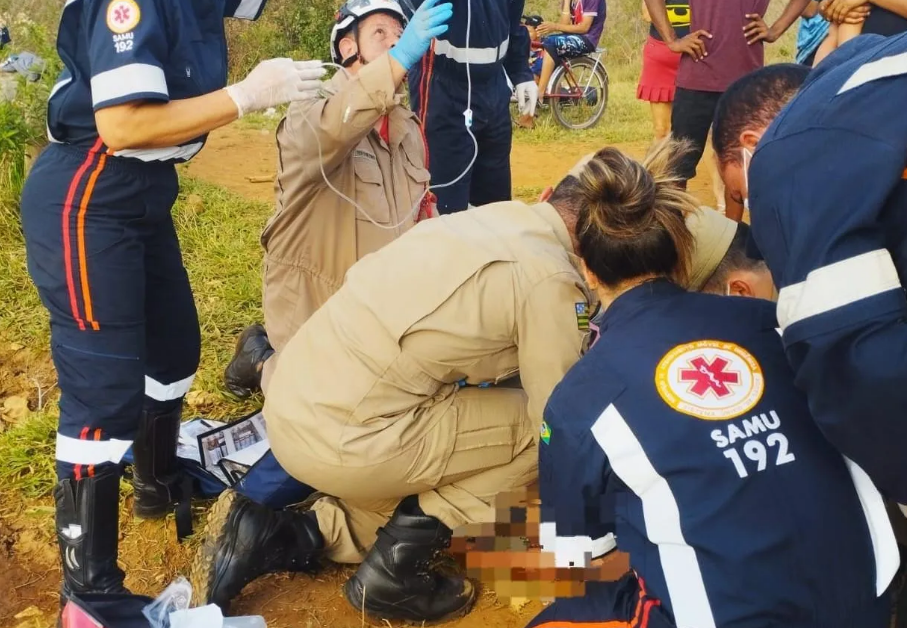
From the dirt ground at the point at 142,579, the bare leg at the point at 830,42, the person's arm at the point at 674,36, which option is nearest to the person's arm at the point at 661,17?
the person's arm at the point at 674,36

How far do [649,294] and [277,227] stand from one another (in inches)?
63.5

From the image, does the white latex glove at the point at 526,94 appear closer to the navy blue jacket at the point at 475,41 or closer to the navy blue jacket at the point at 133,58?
the navy blue jacket at the point at 475,41

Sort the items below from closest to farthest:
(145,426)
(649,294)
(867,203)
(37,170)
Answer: (867,203), (649,294), (37,170), (145,426)

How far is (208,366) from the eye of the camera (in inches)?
151

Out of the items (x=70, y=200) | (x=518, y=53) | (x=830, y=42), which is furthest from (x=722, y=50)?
(x=70, y=200)

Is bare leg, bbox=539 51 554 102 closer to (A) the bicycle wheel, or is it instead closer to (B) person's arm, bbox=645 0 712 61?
(A) the bicycle wheel

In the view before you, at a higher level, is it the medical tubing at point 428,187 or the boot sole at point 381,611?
the medical tubing at point 428,187

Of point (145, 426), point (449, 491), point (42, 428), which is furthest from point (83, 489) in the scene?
point (42, 428)

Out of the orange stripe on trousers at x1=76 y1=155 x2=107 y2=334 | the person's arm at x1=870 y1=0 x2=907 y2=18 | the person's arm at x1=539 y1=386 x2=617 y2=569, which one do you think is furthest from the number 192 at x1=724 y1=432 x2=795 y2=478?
the person's arm at x1=870 y1=0 x2=907 y2=18

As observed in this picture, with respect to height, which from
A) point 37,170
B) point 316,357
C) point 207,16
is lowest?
point 316,357

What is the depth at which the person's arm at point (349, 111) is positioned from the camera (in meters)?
2.64

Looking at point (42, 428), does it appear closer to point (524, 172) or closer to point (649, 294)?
point (649, 294)

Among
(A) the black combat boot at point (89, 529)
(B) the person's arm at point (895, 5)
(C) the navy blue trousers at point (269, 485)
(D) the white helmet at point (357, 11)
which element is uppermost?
(B) the person's arm at point (895, 5)

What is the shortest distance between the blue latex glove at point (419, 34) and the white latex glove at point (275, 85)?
0.93 feet
